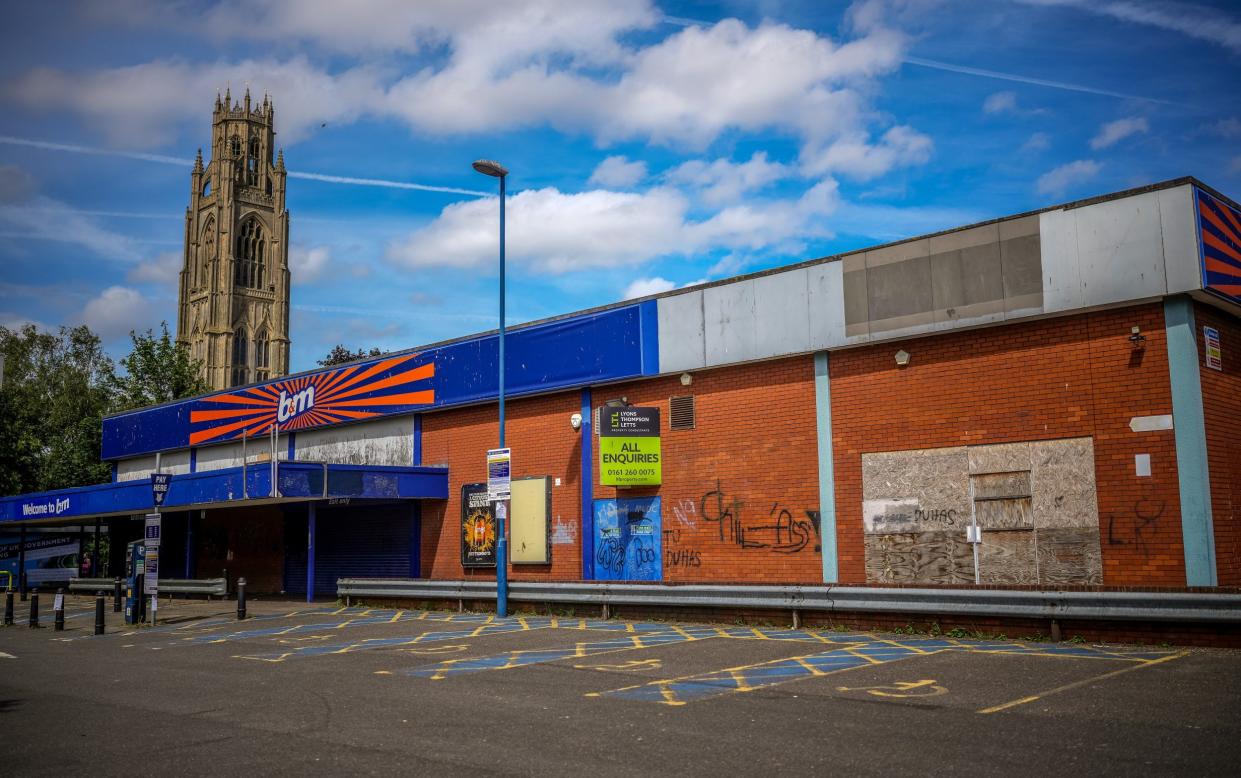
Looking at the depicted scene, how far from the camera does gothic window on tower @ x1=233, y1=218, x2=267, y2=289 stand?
123 metres

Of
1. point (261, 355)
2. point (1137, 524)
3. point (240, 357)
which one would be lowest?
point (1137, 524)

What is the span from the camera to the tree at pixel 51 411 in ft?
173

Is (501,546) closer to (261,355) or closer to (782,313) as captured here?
(782,313)

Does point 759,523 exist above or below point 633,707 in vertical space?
above

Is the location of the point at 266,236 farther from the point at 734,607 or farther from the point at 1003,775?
the point at 1003,775

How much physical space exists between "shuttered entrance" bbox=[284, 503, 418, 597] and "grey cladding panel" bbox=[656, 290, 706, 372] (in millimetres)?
9833

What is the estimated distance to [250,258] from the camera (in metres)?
124

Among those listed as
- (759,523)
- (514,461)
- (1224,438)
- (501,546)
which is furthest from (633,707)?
(514,461)

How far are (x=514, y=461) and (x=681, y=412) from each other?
5.52 metres

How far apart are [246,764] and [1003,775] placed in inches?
216

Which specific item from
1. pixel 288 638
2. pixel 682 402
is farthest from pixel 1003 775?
pixel 682 402

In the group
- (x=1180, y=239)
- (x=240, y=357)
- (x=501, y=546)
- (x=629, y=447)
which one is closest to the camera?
(x=1180, y=239)

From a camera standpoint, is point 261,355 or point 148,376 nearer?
point 148,376

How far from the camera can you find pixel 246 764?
7.71 m
